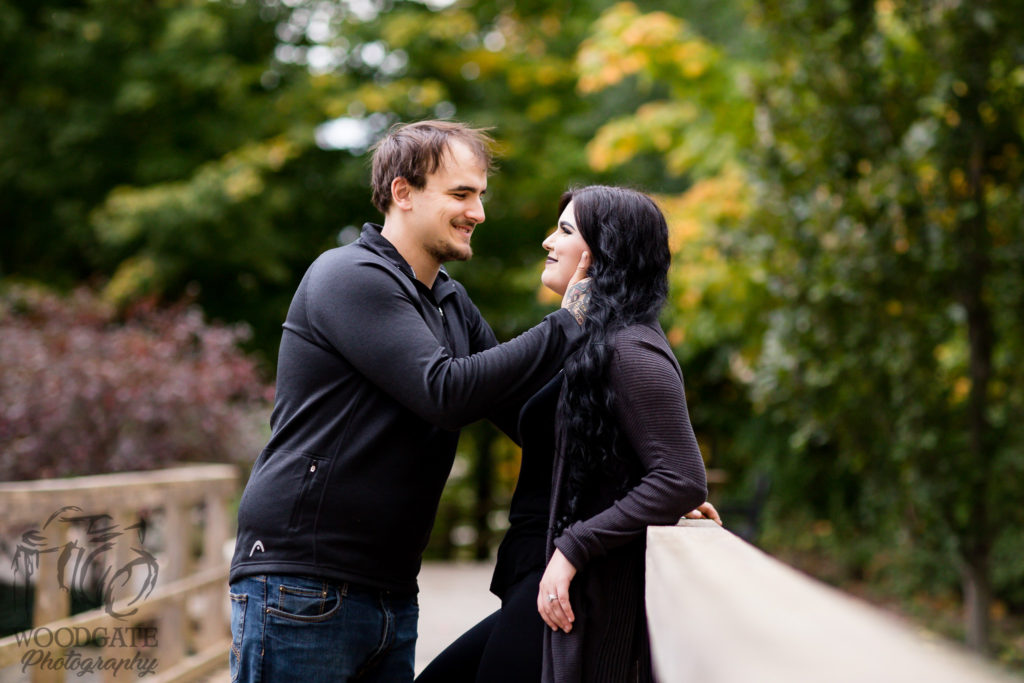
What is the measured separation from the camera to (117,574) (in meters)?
5.43

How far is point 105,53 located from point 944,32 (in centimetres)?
939

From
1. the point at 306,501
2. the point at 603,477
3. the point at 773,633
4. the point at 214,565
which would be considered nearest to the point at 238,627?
the point at 306,501

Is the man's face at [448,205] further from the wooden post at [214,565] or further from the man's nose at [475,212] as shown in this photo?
the wooden post at [214,565]

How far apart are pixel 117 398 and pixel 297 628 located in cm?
512

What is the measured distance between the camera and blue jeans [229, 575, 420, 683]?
8.09 ft

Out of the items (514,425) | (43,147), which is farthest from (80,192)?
(514,425)

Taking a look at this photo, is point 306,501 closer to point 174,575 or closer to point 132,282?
point 174,575

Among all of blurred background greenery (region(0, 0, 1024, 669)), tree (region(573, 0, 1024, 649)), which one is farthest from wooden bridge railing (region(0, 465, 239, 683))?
tree (region(573, 0, 1024, 649))

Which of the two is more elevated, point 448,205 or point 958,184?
point 958,184

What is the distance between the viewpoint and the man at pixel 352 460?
244cm

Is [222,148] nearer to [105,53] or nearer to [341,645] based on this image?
[105,53]

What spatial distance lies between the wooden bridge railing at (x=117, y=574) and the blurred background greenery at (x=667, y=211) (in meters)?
1.08

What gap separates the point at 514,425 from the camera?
9.68 feet

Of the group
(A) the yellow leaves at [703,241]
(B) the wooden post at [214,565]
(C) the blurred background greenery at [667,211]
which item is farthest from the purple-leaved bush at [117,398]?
(A) the yellow leaves at [703,241]
